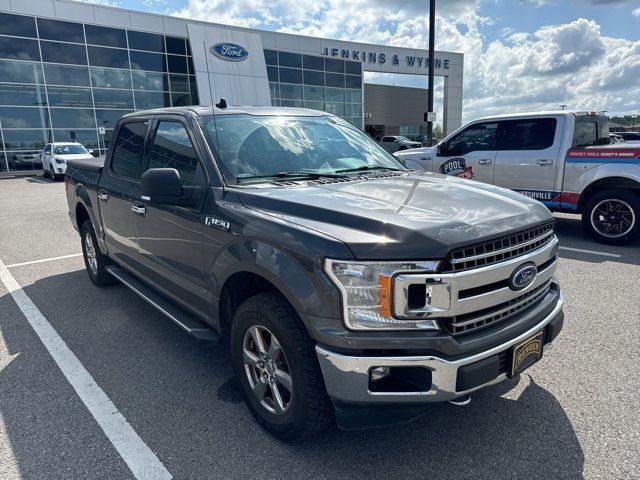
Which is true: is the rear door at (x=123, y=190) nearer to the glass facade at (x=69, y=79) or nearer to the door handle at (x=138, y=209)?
the door handle at (x=138, y=209)

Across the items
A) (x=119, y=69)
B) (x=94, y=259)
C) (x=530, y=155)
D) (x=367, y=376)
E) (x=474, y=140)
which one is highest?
(x=119, y=69)

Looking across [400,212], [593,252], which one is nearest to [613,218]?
[593,252]

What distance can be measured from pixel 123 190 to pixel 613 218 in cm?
700

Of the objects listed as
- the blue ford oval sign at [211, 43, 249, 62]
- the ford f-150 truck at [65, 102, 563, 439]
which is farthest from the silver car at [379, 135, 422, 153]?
the ford f-150 truck at [65, 102, 563, 439]

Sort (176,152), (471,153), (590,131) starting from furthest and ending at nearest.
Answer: (471,153) → (590,131) → (176,152)

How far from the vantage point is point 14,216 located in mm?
11180

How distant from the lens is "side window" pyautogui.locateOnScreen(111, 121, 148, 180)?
13.6ft

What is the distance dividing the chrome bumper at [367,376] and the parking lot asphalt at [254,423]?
26 centimetres

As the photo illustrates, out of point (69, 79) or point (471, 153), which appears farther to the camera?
point (69, 79)

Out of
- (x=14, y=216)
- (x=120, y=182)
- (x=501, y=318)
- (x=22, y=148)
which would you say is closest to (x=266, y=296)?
(x=501, y=318)

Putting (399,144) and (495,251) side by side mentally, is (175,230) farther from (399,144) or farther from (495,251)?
(399,144)

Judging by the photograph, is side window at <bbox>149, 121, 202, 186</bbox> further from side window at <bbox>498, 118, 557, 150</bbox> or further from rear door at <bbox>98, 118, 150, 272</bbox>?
side window at <bbox>498, 118, 557, 150</bbox>

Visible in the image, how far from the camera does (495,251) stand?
2.31 m

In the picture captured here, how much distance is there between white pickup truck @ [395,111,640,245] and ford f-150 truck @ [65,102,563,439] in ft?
16.1
